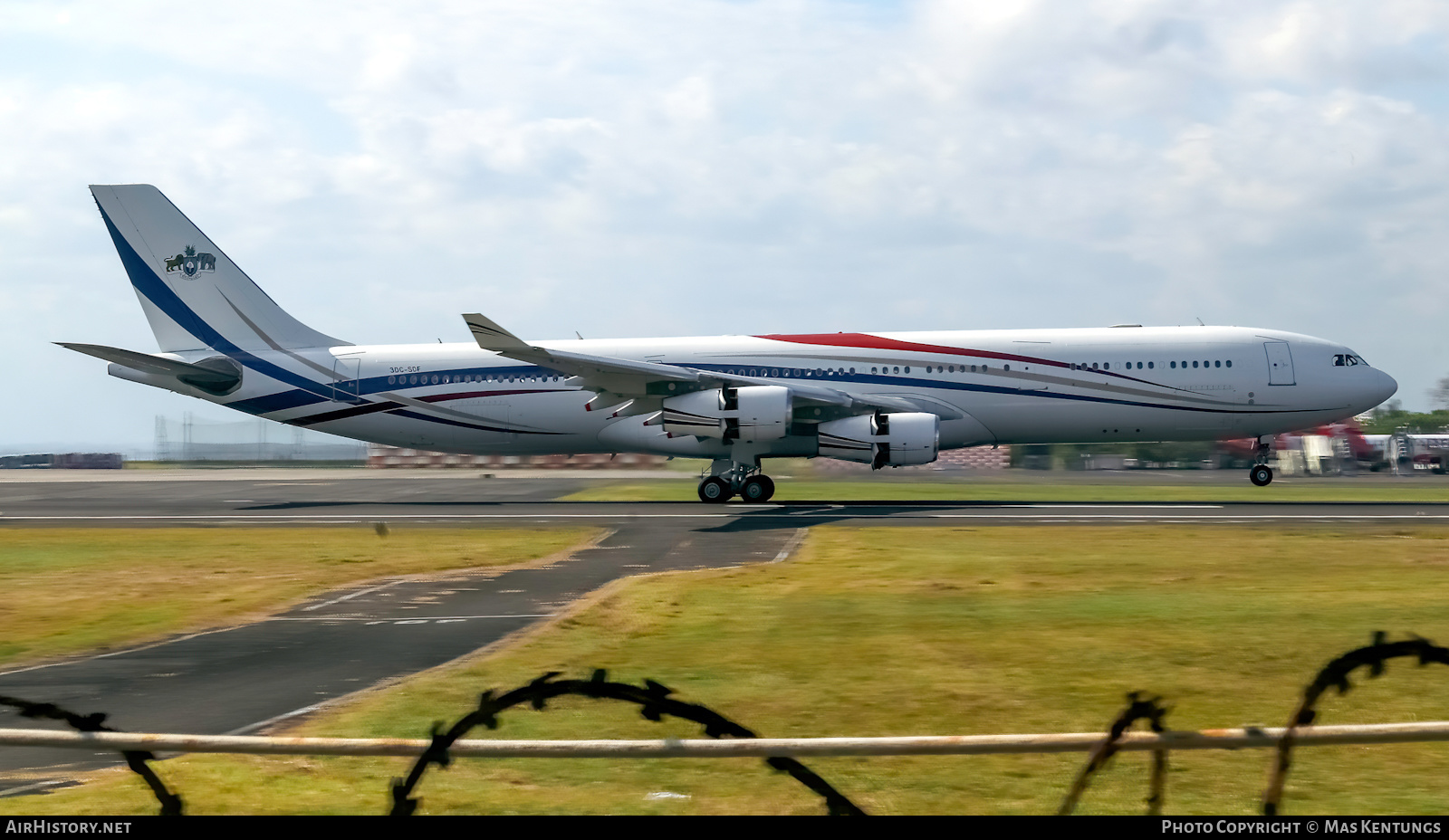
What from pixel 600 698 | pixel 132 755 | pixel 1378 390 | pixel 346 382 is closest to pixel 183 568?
pixel 132 755

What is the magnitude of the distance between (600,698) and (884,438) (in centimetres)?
2846

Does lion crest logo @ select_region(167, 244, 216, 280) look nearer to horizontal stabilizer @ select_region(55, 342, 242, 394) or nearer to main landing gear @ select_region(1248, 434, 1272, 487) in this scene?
horizontal stabilizer @ select_region(55, 342, 242, 394)

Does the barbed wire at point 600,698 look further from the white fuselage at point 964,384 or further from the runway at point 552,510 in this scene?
the white fuselage at point 964,384

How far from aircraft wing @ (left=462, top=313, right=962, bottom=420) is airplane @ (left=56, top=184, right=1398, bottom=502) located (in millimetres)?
67

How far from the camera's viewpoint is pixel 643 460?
48.9 m

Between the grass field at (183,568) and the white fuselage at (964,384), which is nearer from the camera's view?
the grass field at (183,568)

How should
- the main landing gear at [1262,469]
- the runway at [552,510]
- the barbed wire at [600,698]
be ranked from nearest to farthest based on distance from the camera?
the barbed wire at [600,698]
the runway at [552,510]
the main landing gear at [1262,469]

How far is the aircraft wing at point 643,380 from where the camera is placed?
1268 inches

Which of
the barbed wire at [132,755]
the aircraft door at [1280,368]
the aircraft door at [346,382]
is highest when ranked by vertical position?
the aircraft door at [1280,368]

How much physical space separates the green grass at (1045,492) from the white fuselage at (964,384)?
207 centimetres

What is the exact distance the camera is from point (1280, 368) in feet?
111

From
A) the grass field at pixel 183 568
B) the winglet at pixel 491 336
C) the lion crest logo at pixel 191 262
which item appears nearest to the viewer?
the grass field at pixel 183 568

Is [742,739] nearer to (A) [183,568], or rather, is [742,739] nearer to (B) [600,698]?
(B) [600,698]

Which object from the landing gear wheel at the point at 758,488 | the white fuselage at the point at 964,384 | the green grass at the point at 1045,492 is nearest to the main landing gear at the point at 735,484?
the landing gear wheel at the point at 758,488
